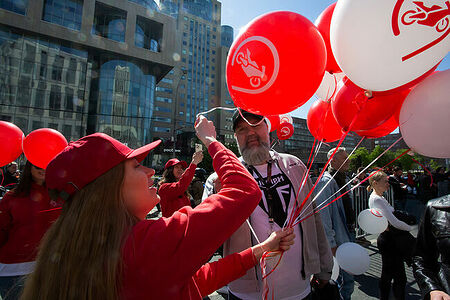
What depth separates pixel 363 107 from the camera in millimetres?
1680

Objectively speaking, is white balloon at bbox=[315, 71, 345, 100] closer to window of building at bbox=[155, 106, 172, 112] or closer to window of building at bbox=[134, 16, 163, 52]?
window of building at bbox=[134, 16, 163, 52]

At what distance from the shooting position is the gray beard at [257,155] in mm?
1979

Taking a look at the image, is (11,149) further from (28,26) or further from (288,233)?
(28,26)

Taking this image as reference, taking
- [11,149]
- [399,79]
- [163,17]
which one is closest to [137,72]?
[163,17]

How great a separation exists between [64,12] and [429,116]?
3820cm

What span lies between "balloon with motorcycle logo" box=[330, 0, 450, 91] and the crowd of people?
84 cm

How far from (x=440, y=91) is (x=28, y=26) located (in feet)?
120

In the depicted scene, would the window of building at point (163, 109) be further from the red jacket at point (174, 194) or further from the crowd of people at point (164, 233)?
the crowd of people at point (164, 233)

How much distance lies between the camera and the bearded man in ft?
5.62

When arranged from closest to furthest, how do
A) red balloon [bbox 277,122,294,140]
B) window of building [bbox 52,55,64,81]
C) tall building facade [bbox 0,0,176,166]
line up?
red balloon [bbox 277,122,294,140] < tall building facade [bbox 0,0,176,166] < window of building [bbox 52,55,64,81]

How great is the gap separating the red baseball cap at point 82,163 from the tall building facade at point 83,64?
31.5 meters

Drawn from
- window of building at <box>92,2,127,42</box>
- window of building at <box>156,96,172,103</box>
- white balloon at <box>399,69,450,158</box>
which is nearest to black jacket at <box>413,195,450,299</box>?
white balloon at <box>399,69,450,158</box>

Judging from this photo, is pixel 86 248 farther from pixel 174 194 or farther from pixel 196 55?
pixel 196 55

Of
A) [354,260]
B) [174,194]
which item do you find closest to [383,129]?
[354,260]
